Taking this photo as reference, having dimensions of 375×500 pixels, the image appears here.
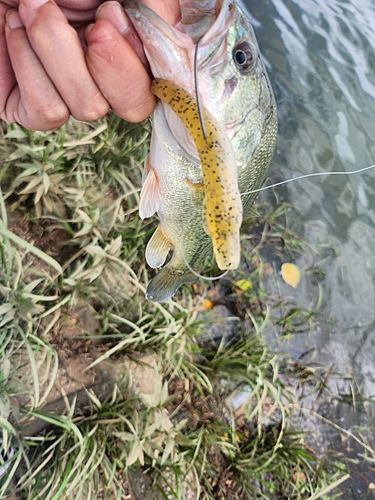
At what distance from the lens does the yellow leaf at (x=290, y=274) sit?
3.62 m

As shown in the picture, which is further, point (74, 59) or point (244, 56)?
point (244, 56)

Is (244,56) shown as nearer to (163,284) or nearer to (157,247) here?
(157,247)

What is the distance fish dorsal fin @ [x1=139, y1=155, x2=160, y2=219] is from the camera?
1.32 metres

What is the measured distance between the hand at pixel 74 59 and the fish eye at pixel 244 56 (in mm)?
206

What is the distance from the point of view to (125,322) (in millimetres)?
2229

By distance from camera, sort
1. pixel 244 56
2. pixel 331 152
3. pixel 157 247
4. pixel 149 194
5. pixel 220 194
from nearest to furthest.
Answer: pixel 220 194 < pixel 244 56 < pixel 149 194 < pixel 157 247 < pixel 331 152

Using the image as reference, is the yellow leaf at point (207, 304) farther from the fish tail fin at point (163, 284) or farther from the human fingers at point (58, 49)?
the human fingers at point (58, 49)

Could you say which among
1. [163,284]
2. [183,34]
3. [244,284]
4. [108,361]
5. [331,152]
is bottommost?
[244,284]

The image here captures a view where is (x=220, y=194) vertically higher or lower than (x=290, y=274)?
higher

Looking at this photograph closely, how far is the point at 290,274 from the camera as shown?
365cm

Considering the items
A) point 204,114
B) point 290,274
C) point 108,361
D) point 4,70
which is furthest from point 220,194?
point 290,274

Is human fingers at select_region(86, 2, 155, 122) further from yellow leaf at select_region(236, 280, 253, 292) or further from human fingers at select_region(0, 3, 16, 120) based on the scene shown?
yellow leaf at select_region(236, 280, 253, 292)

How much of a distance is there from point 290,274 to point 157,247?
2372mm

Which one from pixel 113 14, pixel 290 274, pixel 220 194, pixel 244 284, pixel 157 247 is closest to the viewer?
pixel 220 194
